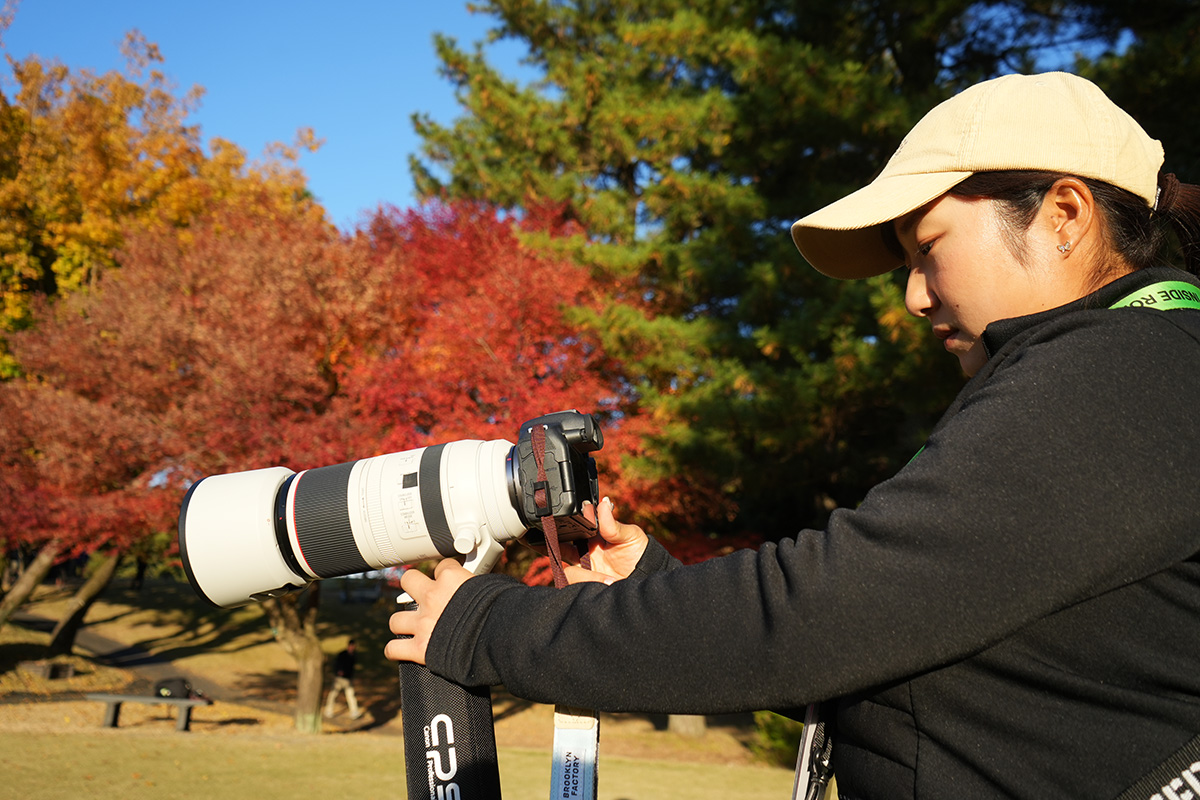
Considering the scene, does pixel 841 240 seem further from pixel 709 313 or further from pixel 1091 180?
pixel 709 313

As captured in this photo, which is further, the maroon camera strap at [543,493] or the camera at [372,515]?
the camera at [372,515]

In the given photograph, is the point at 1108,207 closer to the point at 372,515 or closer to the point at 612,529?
the point at 612,529

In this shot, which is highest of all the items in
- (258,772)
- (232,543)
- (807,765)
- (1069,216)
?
(1069,216)

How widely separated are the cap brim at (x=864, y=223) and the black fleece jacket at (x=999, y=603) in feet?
0.82

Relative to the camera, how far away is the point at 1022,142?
1077 mm

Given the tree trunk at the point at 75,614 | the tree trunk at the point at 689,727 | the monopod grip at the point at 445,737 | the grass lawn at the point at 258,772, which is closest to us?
the monopod grip at the point at 445,737

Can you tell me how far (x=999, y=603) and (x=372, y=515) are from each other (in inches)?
44.4

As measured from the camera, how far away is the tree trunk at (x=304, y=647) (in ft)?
43.2

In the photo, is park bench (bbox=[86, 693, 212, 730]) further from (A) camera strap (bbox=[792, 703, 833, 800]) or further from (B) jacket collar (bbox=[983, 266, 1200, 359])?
(B) jacket collar (bbox=[983, 266, 1200, 359])

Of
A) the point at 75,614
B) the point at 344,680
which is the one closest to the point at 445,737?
the point at 344,680

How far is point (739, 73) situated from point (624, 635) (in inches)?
364

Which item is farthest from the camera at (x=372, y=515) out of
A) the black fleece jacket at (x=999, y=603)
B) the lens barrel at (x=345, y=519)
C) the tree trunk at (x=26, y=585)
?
the tree trunk at (x=26, y=585)

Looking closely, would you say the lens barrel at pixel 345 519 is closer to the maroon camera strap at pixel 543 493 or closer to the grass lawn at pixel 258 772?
the maroon camera strap at pixel 543 493

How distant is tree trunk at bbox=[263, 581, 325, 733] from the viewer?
1318cm
